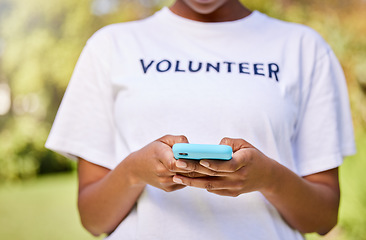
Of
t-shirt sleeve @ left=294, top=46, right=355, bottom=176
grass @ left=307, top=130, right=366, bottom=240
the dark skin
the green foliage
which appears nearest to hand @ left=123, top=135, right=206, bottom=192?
the dark skin

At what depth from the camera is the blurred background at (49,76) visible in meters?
7.22

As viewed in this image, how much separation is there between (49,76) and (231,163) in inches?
446

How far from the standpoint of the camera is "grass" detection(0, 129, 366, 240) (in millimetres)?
4629

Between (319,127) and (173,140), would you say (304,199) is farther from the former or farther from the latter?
(173,140)

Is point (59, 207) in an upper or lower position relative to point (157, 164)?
lower

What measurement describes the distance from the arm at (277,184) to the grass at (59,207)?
308cm

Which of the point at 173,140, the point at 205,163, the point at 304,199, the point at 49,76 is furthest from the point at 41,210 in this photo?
the point at 205,163

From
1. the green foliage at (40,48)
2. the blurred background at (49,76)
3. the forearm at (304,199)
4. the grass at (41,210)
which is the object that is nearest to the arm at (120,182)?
the forearm at (304,199)

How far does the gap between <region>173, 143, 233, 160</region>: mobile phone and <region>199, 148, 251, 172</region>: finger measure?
1 centimetres

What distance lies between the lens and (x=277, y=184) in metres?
1.27

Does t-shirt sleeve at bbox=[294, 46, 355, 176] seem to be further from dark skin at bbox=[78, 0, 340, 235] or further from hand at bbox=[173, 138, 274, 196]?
hand at bbox=[173, 138, 274, 196]

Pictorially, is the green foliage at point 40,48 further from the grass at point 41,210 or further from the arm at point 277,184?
the arm at point 277,184

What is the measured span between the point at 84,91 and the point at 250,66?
0.47 m

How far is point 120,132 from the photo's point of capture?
141 cm
